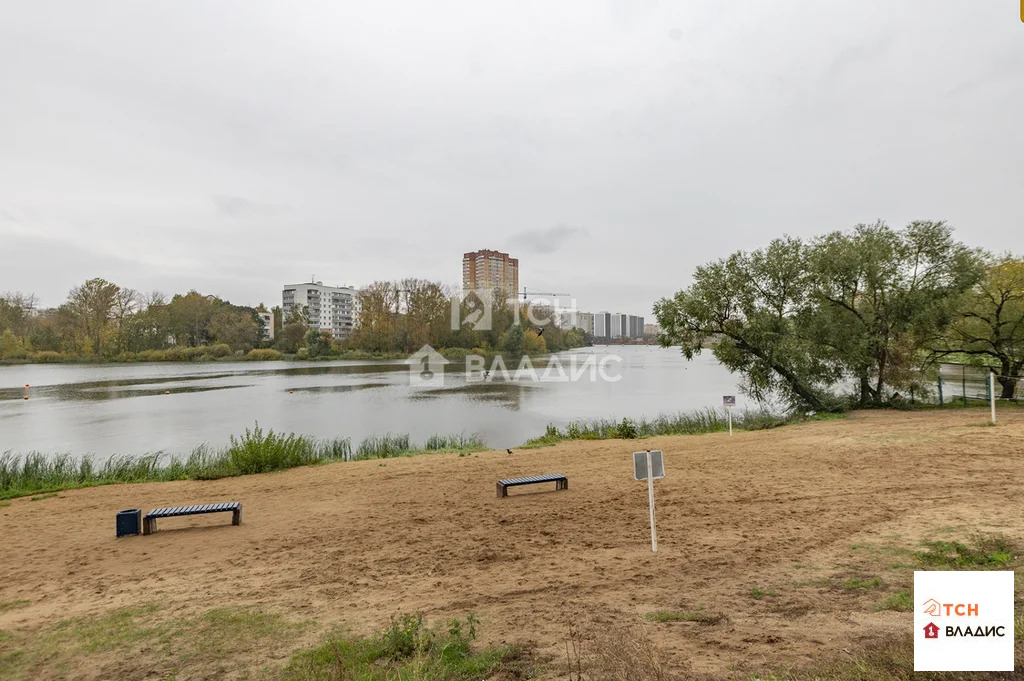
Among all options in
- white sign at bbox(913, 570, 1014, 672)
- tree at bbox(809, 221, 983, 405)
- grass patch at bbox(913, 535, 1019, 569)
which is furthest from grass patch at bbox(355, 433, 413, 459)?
tree at bbox(809, 221, 983, 405)

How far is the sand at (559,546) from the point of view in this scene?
3.90 metres

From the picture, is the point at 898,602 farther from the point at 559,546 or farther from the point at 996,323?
the point at 996,323

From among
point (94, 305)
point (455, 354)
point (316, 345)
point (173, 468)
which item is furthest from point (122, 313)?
point (173, 468)

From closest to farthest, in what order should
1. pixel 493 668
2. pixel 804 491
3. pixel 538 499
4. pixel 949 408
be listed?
pixel 493 668 < pixel 804 491 < pixel 538 499 < pixel 949 408

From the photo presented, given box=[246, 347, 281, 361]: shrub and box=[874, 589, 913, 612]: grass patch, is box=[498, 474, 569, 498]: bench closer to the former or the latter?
box=[874, 589, 913, 612]: grass patch

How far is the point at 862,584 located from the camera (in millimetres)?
4234

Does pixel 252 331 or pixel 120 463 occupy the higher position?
pixel 252 331

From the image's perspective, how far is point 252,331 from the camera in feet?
253

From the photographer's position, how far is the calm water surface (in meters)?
19.9

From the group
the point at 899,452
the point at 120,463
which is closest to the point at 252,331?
the point at 120,463

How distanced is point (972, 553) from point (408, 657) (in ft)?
16.2

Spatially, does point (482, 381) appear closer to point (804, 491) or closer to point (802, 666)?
point (804, 491)

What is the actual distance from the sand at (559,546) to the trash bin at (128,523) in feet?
0.64

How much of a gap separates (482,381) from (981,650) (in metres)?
40.0
